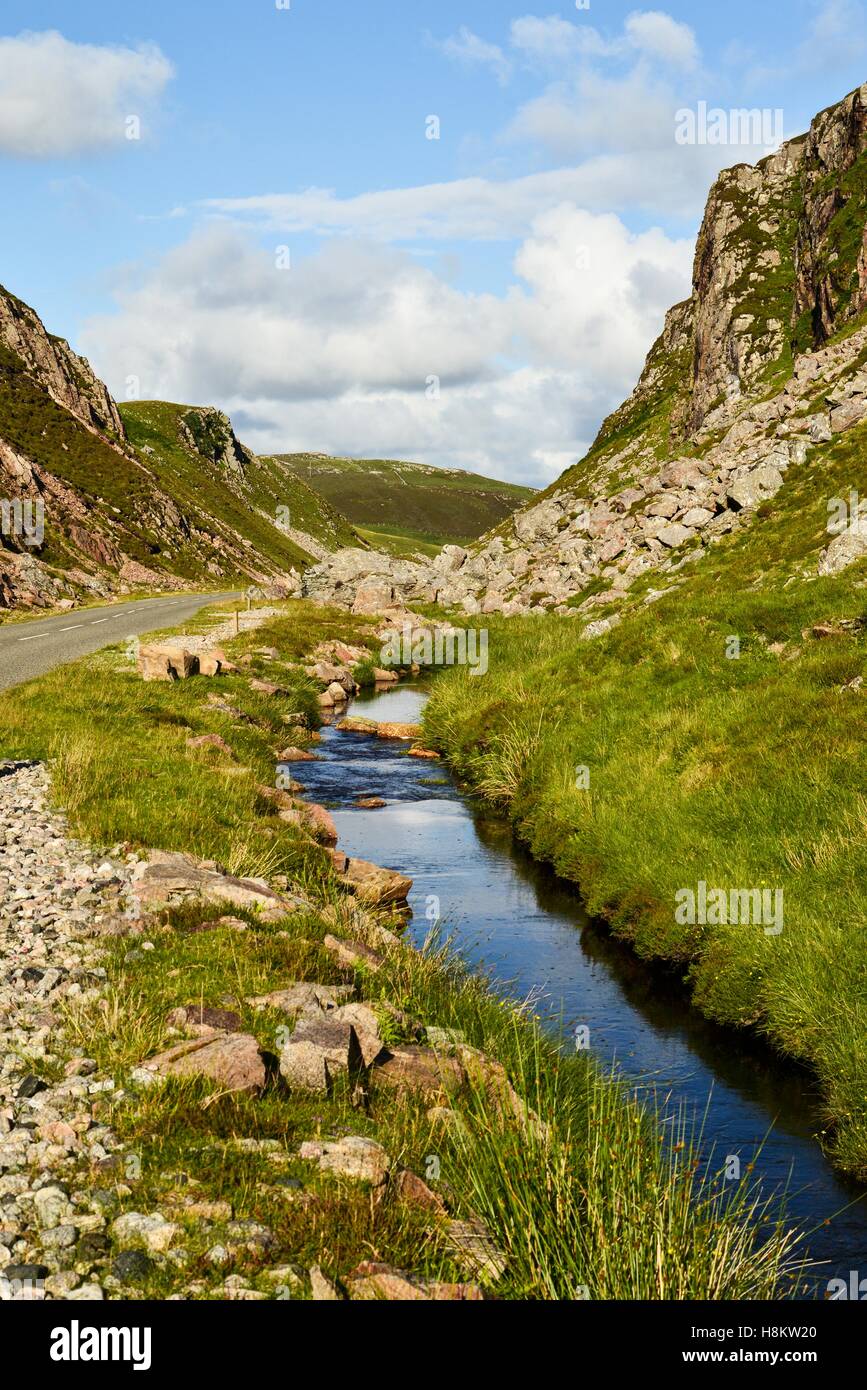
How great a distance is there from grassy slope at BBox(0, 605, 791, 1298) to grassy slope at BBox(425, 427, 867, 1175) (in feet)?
9.76

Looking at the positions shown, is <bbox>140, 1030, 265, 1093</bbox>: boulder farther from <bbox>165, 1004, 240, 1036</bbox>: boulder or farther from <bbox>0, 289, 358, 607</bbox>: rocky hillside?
<bbox>0, 289, 358, 607</bbox>: rocky hillside

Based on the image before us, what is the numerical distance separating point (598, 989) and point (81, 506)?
92511 mm

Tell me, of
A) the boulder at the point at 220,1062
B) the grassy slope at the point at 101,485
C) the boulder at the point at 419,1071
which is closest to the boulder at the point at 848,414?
the boulder at the point at 419,1071

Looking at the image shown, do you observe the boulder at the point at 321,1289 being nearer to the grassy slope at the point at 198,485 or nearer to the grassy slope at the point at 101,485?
the grassy slope at the point at 101,485

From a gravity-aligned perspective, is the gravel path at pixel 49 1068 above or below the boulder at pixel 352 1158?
above

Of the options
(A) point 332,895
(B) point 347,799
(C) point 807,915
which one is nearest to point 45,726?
(B) point 347,799

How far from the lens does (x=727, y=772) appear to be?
18.3 m

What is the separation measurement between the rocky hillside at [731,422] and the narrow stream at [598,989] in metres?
13.2

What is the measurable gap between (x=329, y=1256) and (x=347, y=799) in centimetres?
1908

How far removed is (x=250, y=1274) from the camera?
19.1 ft

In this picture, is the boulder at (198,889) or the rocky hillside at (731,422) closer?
the boulder at (198,889)

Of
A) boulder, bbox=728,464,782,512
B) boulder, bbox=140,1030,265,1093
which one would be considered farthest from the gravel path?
boulder, bbox=728,464,782,512

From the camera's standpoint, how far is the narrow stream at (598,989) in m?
9.86
